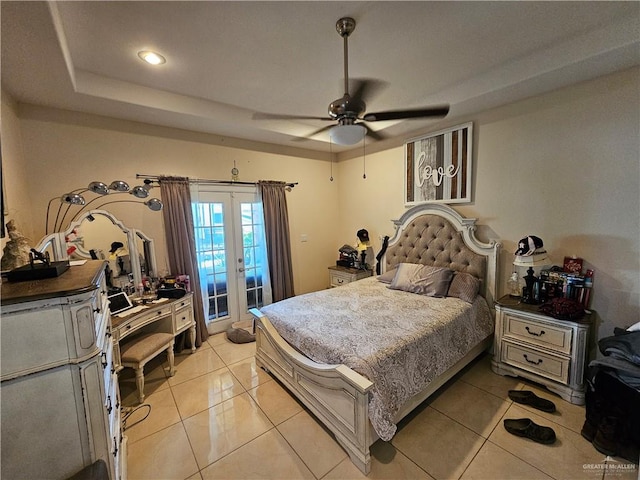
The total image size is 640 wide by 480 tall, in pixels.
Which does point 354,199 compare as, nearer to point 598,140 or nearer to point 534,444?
point 598,140

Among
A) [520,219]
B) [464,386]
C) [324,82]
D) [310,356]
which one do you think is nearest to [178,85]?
[324,82]

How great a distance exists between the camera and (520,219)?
110 inches

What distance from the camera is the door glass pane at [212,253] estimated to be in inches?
138

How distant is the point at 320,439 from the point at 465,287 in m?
1.98

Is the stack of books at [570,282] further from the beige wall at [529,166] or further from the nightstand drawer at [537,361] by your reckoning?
the nightstand drawer at [537,361]

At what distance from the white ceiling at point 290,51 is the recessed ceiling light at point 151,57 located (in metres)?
0.06

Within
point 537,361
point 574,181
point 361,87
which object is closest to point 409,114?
point 361,87

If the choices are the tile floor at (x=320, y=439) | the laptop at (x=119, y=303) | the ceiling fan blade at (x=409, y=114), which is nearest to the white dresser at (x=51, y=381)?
the tile floor at (x=320, y=439)

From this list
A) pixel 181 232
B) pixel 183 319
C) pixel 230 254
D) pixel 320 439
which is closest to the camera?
pixel 320 439

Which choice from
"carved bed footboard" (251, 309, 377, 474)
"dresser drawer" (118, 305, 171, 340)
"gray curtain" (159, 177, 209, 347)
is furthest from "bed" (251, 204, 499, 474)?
"gray curtain" (159, 177, 209, 347)

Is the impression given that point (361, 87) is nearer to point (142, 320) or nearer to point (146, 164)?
point (146, 164)

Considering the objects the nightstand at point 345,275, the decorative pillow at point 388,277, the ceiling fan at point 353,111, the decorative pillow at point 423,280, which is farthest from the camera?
the nightstand at point 345,275

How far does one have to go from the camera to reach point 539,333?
235 centimetres

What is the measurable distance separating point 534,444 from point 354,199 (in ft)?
11.8
